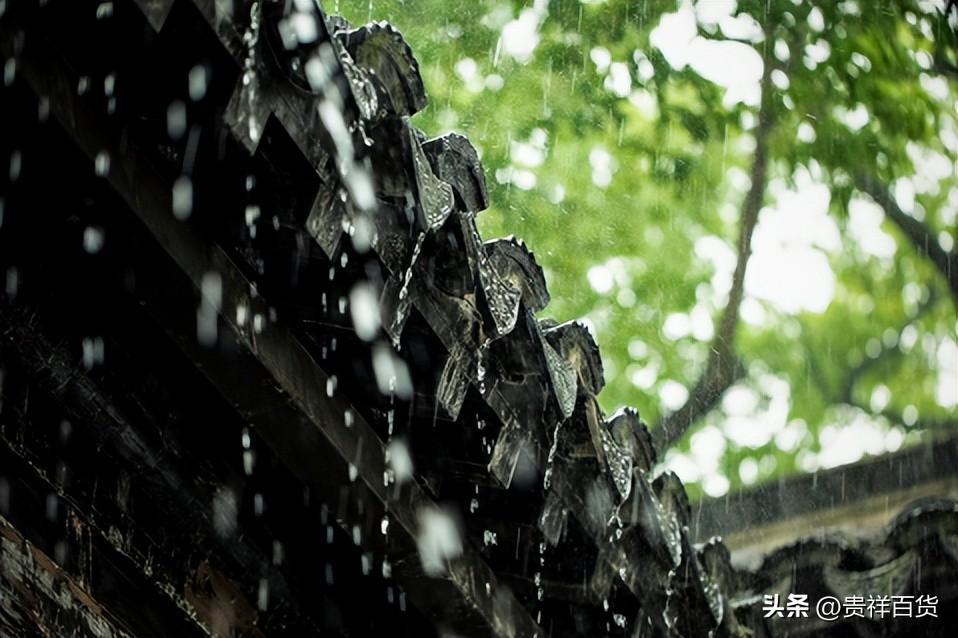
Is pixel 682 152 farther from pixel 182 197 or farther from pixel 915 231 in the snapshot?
pixel 182 197

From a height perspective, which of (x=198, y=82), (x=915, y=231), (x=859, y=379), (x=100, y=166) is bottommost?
(x=100, y=166)

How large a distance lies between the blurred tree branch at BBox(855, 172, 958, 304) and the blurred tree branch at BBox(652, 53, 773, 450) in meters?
0.87

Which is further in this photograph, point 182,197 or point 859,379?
point 859,379

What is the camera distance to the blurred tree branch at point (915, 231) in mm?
11219

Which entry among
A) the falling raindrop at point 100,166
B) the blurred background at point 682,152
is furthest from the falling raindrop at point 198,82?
the blurred background at point 682,152

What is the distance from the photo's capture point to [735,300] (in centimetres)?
1124

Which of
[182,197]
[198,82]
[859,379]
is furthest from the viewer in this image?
[859,379]

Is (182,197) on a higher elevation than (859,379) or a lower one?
lower

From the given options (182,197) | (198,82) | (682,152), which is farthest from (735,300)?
(198,82)

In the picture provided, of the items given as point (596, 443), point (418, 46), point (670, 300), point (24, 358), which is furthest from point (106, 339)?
point (670, 300)

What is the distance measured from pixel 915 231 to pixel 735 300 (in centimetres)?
171

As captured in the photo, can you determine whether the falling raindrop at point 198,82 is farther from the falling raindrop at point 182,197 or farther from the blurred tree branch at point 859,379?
the blurred tree branch at point 859,379

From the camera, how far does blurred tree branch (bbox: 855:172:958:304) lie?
442 inches

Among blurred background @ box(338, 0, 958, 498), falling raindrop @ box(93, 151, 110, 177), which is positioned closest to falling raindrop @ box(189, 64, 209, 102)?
falling raindrop @ box(93, 151, 110, 177)
